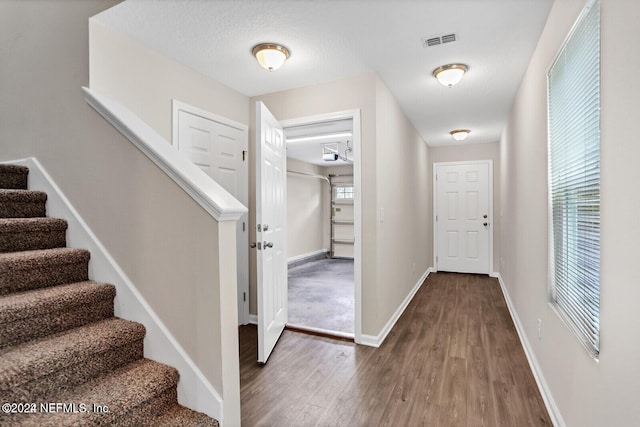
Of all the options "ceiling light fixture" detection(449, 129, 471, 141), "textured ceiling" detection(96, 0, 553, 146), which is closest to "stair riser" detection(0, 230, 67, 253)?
"textured ceiling" detection(96, 0, 553, 146)

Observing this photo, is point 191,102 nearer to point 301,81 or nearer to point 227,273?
point 301,81

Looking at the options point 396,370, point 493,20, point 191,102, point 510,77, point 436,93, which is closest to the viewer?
point 493,20

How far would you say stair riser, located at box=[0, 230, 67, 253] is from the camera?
5.79ft

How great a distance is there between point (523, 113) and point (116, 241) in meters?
3.42

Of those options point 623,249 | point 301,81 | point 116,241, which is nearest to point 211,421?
point 116,241

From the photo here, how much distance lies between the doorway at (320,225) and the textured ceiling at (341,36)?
570mm

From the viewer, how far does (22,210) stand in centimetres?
200

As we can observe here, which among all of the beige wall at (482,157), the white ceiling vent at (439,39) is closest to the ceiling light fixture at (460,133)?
the beige wall at (482,157)

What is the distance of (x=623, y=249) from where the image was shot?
107 cm

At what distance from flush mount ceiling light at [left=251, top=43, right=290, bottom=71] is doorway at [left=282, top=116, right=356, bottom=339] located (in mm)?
756

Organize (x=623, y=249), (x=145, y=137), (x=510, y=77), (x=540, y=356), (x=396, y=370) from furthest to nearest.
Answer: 1. (x=510, y=77)
2. (x=396, y=370)
3. (x=540, y=356)
4. (x=145, y=137)
5. (x=623, y=249)

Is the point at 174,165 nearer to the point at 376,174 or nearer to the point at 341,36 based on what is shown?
the point at 341,36

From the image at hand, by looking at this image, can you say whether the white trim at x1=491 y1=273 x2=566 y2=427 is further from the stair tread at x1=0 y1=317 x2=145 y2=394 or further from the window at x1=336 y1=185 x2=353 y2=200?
the window at x1=336 y1=185 x2=353 y2=200

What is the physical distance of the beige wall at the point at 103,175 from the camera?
5.10ft
